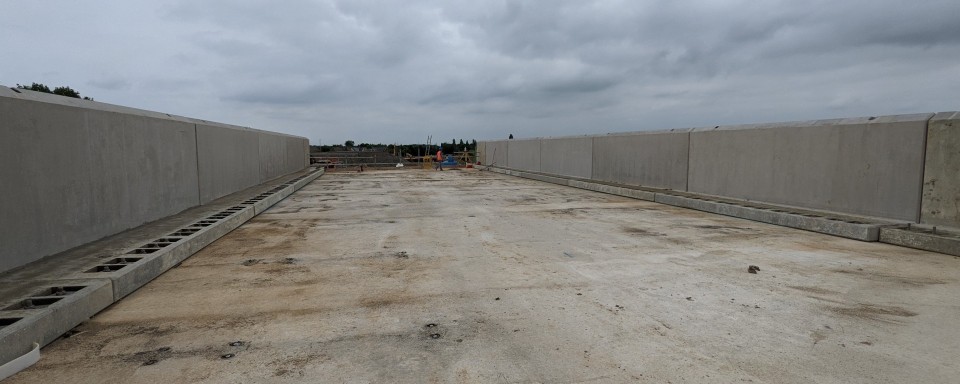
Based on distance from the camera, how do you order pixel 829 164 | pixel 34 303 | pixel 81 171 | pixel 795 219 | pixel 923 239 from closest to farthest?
pixel 34 303
pixel 81 171
pixel 923 239
pixel 795 219
pixel 829 164

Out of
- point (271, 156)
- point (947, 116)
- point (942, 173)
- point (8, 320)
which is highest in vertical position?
point (947, 116)

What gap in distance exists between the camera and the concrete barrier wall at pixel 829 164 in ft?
26.5

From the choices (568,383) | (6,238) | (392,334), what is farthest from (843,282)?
(6,238)

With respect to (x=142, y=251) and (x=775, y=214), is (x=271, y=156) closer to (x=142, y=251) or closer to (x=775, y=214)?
(x=142, y=251)

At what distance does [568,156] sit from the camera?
74.3ft

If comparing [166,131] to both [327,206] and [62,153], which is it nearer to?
[62,153]

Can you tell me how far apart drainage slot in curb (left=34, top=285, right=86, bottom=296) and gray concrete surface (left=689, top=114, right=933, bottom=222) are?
11876 millimetres

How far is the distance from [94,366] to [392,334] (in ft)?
7.18

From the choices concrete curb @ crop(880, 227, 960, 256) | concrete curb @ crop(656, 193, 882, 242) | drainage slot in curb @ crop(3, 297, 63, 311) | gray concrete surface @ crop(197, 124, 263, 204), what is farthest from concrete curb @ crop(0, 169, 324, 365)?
concrete curb @ crop(880, 227, 960, 256)

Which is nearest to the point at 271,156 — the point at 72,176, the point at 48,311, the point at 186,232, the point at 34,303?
the point at 186,232

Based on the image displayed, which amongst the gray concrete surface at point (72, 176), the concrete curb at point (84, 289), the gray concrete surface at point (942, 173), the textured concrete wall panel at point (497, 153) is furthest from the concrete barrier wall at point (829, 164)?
the textured concrete wall panel at point (497, 153)

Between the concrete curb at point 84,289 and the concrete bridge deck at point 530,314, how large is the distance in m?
0.14

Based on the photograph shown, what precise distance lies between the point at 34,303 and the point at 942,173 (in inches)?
474

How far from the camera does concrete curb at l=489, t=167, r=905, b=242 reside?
832cm
